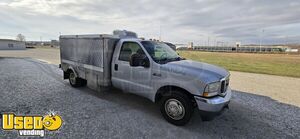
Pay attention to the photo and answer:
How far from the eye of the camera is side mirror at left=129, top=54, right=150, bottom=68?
3.68 metres

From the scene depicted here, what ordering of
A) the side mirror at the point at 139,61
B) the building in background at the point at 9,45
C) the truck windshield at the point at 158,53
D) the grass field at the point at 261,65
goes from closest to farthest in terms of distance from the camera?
1. the side mirror at the point at 139,61
2. the truck windshield at the point at 158,53
3. the grass field at the point at 261,65
4. the building in background at the point at 9,45

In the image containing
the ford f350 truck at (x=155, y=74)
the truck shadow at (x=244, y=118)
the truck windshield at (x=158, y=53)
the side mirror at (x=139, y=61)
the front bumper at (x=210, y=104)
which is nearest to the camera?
the front bumper at (x=210, y=104)

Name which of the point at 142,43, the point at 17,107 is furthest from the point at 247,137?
the point at 17,107

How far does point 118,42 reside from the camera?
4.58 metres

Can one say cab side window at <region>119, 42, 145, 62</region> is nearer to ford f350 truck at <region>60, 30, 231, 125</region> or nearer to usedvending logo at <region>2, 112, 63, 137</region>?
ford f350 truck at <region>60, 30, 231, 125</region>

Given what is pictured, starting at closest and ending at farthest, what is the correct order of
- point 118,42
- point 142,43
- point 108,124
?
point 108,124 → point 142,43 → point 118,42

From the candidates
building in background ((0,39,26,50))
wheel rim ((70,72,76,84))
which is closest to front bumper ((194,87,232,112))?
wheel rim ((70,72,76,84))

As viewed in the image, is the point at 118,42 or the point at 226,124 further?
the point at 118,42

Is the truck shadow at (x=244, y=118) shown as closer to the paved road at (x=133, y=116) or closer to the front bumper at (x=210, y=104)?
the paved road at (x=133, y=116)

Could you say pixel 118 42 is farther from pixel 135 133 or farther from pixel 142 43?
pixel 135 133

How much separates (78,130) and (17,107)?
7.64ft

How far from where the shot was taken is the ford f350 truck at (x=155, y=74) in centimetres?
316

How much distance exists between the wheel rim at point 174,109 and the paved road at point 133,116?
231mm

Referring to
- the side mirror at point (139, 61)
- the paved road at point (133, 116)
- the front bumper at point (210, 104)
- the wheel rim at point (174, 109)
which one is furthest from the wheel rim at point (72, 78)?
the front bumper at point (210, 104)
